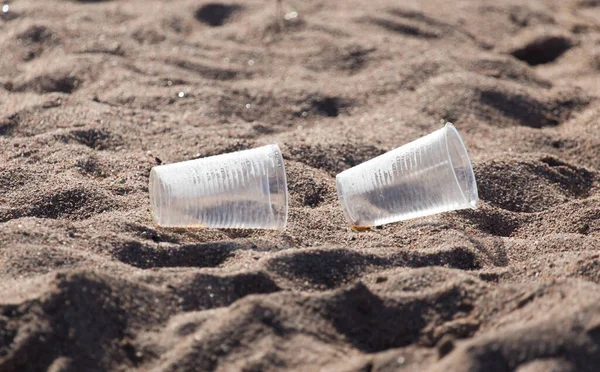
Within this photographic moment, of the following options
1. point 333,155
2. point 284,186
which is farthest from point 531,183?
point 284,186

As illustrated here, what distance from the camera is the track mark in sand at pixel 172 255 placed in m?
1.99

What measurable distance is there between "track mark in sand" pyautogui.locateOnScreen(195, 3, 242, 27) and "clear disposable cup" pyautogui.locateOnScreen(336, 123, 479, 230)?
72.8 inches

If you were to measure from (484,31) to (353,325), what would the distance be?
2589 millimetres

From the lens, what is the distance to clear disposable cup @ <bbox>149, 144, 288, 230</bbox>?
2.16 meters

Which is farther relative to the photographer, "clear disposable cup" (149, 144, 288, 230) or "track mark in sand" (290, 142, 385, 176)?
"track mark in sand" (290, 142, 385, 176)

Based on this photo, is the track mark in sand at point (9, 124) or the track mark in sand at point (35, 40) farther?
the track mark in sand at point (35, 40)

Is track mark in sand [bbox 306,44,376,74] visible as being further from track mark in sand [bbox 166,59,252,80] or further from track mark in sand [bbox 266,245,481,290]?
track mark in sand [bbox 266,245,481,290]

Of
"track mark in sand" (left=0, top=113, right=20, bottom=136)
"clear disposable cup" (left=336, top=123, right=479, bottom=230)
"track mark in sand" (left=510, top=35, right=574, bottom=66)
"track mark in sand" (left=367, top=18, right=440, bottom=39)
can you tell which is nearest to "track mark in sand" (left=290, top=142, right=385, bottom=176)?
"clear disposable cup" (left=336, top=123, right=479, bottom=230)

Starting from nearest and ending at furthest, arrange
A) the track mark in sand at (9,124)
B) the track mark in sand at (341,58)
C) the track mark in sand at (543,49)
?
the track mark in sand at (9,124)
the track mark in sand at (341,58)
the track mark in sand at (543,49)

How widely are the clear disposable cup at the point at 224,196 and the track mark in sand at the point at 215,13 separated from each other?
1.88 meters

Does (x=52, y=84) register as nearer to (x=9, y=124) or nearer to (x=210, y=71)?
(x=9, y=124)

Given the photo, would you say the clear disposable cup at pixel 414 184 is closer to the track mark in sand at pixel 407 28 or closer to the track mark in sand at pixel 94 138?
the track mark in sand at pixel 94 138

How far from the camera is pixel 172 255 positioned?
203cm

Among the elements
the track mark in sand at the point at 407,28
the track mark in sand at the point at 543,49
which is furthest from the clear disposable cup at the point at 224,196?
the track mark in sand at the point at 543,49
